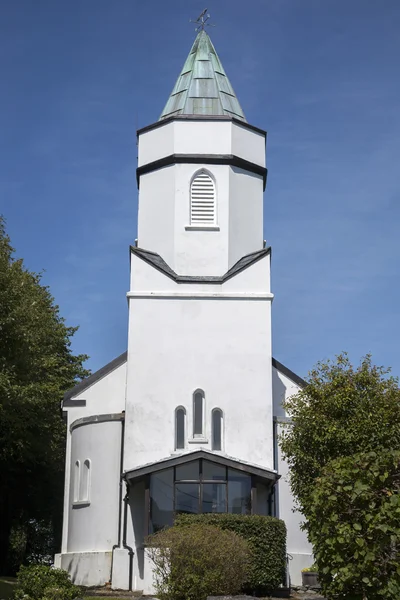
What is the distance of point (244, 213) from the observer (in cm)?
3600

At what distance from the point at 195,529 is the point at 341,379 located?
7466 millimetres

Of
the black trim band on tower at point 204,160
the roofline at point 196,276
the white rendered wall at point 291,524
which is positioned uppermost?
the black trim band on tower at point 204,160

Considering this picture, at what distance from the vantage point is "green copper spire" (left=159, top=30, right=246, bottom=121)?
37312mm

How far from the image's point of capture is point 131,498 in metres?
31.2

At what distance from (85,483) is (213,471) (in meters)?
5.82

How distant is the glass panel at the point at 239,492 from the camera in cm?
2948

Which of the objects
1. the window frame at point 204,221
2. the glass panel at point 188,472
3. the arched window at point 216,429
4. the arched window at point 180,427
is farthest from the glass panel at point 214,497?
the window frame at point 204,221

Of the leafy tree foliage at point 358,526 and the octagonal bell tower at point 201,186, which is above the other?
the octagonal bell tower at point 201,186

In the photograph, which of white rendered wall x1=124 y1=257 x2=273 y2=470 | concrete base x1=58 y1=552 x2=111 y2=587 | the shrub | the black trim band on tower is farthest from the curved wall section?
the shrub

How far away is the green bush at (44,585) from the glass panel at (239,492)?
22.8 ft

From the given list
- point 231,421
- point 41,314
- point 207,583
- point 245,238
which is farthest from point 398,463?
point 41,314

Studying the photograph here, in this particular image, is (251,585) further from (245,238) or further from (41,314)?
(41,314)

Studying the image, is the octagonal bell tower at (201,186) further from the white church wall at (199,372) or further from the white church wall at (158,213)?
the white church wall at (199,372)

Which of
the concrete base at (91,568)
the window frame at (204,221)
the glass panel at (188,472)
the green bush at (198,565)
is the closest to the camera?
the green bush at (198,565)
